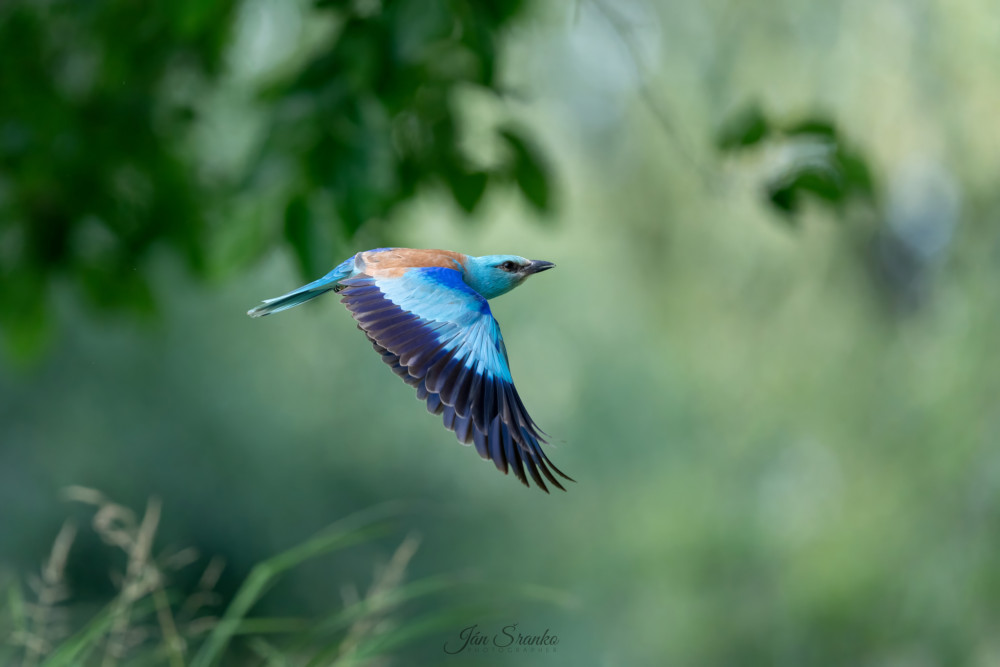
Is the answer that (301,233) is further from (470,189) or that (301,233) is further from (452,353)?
(452,353)

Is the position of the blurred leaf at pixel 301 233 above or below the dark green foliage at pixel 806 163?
below

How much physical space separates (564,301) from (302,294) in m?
7.55

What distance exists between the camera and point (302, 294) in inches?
30.0

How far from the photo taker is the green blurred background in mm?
1906

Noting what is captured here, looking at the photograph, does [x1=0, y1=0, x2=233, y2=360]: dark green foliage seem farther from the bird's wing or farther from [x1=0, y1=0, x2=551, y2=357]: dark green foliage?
the bird's wing

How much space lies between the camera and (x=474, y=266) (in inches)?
29.4

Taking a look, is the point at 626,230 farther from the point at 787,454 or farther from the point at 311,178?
the point at 311,178

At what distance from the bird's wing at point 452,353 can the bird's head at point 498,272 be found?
0.04 ft

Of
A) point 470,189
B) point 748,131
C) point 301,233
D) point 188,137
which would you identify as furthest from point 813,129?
point 188,137

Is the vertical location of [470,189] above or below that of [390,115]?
below

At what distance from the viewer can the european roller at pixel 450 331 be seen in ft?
2.13

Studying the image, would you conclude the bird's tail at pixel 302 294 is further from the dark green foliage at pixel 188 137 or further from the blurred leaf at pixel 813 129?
the blurred leaf at pixel 813 129

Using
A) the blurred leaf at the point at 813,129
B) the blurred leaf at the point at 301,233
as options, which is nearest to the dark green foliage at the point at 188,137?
the blurred leaf at the point at 301,233

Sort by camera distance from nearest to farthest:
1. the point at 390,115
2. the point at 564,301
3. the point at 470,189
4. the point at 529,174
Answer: the point at 470,189, the point at 390,115, the point at 529,174, the point at 564,301
